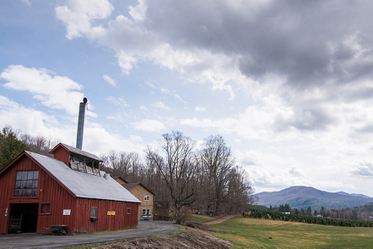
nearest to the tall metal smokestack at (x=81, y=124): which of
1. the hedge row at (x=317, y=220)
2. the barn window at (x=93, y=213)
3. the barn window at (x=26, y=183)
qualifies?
the barn window at (x=26, y=183)

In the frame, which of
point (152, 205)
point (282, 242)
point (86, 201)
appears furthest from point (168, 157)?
point (86, 201)

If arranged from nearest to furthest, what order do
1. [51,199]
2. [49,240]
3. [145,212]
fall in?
[49,240], [51,199], [145,212]

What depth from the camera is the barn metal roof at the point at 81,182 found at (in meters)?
24.7

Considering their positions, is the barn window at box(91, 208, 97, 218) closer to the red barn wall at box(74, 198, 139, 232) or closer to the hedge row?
the red barn wall at box(74, 198, 139, 232)

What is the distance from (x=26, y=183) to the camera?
25.2 m

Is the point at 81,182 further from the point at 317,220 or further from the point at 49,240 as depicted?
the point at 317,220

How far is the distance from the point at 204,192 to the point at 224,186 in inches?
558

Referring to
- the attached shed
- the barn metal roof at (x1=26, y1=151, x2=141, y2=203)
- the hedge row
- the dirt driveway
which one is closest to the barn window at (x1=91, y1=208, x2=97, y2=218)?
the barn metal roof at (x1=26, y1=151, x2=141, y2=203)

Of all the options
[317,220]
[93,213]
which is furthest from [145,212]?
[317,220]

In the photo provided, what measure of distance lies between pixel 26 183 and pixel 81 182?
4.83m

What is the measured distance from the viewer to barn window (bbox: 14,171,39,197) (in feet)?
81.6

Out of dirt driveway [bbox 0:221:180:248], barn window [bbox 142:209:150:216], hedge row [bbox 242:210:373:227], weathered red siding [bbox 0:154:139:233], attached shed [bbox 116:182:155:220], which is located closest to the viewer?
dirt driveway [bbox 0:221:180:248]

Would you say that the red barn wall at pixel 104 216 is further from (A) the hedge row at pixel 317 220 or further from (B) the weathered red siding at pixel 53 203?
(A) the hedge row at pixel 317 220

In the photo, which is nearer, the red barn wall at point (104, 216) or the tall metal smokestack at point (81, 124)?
the red barn wall at point (104, 216)
